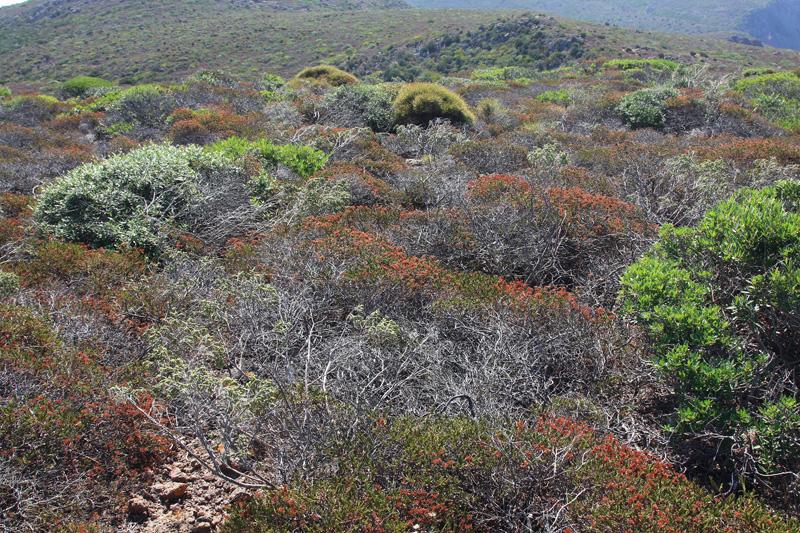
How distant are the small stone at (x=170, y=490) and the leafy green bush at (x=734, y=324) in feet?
9.89

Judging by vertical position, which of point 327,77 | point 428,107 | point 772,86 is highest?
point 327,77

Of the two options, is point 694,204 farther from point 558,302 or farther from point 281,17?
point 281,17

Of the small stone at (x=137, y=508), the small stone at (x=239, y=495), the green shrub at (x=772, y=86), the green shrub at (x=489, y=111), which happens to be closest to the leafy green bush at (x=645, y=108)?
the green shrub at (x=489, y=111)

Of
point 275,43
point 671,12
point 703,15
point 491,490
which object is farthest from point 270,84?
point 671,12

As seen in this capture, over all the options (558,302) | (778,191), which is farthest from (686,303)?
(778,191)

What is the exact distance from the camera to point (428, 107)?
13.8 metres

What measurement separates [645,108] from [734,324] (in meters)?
11.7

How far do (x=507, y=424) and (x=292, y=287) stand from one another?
2.41 meters

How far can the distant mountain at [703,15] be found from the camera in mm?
143375

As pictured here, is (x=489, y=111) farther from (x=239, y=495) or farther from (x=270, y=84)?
(x=239, y=495)

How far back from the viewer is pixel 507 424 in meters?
3.11

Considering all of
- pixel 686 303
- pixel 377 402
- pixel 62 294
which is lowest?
pixel 377 402

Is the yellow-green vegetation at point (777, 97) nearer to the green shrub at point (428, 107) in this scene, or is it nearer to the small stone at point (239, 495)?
the green shrub at point (428, 107)

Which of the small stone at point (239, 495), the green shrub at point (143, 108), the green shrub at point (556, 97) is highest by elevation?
the green shrub at point (143, 108)
